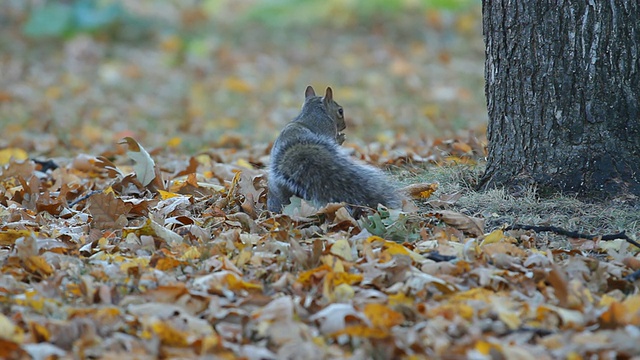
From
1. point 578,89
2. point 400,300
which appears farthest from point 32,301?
point 578,89

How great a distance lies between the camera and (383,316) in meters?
2.76

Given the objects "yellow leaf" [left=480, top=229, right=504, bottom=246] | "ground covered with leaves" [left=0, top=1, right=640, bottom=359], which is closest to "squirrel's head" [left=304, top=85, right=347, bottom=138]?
"ground covered with leaves" [left=0, top=1, right=640, bottom=359]

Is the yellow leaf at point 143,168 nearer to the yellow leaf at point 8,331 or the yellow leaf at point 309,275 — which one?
the yellow leaf at point 309,275

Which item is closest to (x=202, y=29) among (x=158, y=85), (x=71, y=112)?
(x=158, y=85)

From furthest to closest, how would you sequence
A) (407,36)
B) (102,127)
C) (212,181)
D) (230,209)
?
(407,36), (102,127), (212,181), (230,209)

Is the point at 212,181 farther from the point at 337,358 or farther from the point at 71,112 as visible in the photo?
the point at 71,112

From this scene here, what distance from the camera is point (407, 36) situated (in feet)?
45.8

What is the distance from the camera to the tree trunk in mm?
4051

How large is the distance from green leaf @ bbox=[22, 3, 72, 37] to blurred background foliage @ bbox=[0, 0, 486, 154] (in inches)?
1.0

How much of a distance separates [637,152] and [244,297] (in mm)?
2247

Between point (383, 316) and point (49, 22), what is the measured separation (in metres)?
12.4

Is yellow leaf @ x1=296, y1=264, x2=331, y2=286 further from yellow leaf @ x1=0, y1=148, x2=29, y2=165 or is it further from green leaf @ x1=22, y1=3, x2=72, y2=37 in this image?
green leaf @ x1=22, y1=3, x2=72, y2=37

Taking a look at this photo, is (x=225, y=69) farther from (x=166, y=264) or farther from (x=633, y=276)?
(x=633, y=276)

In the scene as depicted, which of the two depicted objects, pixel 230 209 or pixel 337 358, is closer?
pixel 337 358
